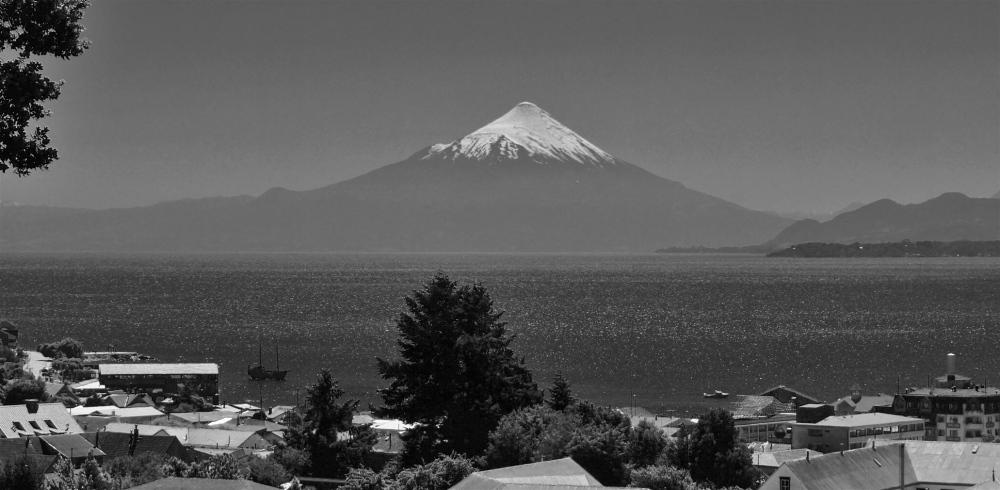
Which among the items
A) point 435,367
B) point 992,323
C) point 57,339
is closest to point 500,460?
point 435,367

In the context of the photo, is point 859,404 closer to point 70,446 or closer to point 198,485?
point 70,446

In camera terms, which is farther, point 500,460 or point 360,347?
point 360,347

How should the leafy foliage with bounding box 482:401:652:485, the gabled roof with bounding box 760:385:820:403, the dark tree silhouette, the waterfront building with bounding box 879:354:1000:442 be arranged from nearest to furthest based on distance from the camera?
the leafy foliage with bounding box 482:401:652:485 < the dark tree silhouette < the waterfront building with bounding box 879:354:1000:442 < the gabled roof with bounding box 760:385:820:403

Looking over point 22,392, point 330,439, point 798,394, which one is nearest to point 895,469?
point 330,439

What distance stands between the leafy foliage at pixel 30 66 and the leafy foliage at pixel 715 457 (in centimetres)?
3107

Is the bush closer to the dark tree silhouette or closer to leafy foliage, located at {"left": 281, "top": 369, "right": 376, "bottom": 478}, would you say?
leafy foliage, located at {"left": 281, "top": 369, "right": 376, "bottom": 478}

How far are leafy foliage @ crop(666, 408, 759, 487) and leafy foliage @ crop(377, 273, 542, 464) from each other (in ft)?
18.2

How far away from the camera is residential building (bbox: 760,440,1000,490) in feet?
111

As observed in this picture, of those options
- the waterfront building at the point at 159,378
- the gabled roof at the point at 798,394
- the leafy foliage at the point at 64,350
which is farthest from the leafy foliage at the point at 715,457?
the leafy foliage at the point at 64,350

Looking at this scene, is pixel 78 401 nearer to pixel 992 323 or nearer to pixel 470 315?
pixel 470 315

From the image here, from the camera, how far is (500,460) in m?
37.0

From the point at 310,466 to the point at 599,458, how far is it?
12.8 m

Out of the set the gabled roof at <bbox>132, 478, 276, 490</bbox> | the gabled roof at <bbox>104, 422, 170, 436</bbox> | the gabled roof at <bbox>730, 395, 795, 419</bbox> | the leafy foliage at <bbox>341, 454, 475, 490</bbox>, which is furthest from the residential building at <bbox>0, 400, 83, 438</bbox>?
the gabled roof at <bbox>730, 395, 795, 419</bbox>

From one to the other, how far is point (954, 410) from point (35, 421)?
5264cm
